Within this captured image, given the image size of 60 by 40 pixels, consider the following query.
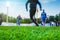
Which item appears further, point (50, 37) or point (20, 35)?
point (20, 35)

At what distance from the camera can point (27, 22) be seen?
10789 mm

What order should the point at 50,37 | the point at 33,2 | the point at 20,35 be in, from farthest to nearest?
the point at 33,2
the point at 20,35
the point at 50,37

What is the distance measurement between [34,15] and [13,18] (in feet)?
3.25

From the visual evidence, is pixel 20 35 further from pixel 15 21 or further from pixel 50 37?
pixel 15 21

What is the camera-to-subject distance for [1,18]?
11.0m

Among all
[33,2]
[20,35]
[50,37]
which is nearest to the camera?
[50,37]

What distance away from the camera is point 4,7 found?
10.7 meters

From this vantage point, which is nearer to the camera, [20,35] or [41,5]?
[20,35]

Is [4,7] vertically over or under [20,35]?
over

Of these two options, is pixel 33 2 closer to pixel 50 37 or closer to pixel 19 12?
pixel 19 12

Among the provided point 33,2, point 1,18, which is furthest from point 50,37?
point 1,18

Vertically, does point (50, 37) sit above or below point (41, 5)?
below

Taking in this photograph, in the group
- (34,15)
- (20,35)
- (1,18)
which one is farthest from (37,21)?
(20,35)

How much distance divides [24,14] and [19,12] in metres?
0.33
